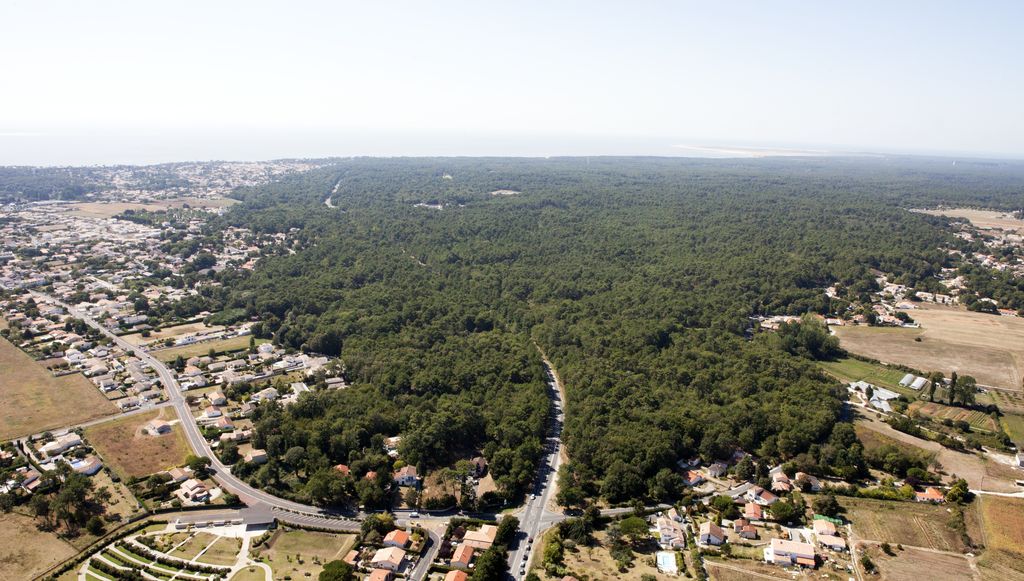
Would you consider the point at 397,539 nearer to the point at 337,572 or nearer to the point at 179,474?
the point at 337,572

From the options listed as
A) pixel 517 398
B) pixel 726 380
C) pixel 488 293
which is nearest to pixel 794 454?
pixel 726 380

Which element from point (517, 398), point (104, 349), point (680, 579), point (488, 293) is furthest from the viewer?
point (488, 293)

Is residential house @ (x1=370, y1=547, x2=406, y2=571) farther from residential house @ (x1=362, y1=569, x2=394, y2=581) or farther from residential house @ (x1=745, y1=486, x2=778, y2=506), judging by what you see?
residential house @ (x1=745, y1=486, x2=778, y2=506)

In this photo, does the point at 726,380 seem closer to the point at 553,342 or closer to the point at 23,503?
the point at 553,342

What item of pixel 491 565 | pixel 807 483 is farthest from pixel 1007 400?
pixel 491 565

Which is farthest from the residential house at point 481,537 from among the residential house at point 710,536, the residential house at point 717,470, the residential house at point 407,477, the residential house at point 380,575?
the residential house at point 717,470

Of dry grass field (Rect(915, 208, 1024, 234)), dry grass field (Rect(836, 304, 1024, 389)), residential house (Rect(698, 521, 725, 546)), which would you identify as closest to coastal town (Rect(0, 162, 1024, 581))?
residential house (Rect(698, 521, 725, 546))
